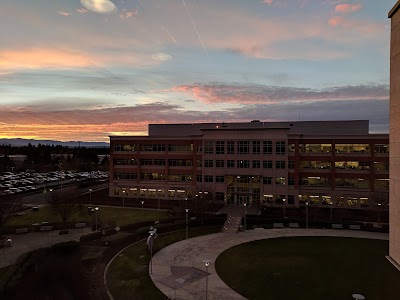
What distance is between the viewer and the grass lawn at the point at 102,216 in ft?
183

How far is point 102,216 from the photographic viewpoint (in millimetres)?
60062

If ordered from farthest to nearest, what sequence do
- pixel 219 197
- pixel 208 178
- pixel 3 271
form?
1. pixel 208 178
2. pixel 219 197
3. pixel 3 271

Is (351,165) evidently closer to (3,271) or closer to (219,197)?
(219,197)

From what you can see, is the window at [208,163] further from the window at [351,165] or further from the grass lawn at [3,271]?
the grass lawn at [3,271]

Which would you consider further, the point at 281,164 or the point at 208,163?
the point at 208,163

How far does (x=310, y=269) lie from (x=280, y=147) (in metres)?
38.8

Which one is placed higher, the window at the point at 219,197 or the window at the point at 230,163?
the window at the point at 230,163

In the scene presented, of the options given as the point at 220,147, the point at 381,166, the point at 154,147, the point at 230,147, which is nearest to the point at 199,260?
the point at 230,147

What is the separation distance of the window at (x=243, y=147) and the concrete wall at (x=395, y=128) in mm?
42896

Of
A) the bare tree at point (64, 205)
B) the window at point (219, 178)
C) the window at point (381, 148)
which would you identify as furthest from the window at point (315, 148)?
the bare tree at point (64, 205)

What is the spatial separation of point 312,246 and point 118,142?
57603 millimetres

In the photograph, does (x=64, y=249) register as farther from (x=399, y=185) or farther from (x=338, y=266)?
(x=399, y=185)

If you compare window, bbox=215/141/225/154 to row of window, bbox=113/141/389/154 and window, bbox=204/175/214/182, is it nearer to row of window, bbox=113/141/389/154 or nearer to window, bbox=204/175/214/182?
row of window, bbox=113/141/389/154

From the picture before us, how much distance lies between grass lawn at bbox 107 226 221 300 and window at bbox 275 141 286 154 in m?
Answer: 34.9
